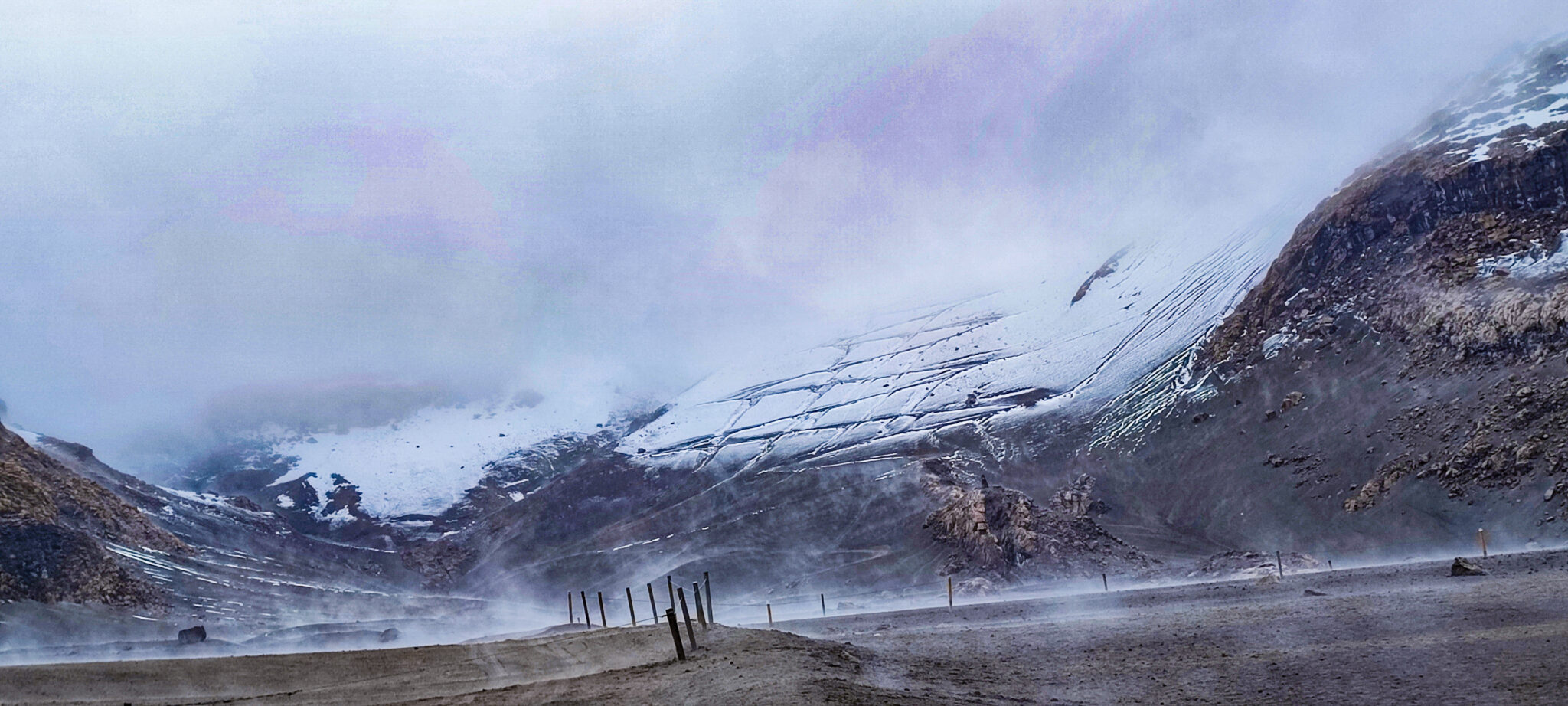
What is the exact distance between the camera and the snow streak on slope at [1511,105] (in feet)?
202

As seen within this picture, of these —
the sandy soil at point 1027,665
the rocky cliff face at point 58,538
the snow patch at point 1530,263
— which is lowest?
the sandy soil at point 1027,665

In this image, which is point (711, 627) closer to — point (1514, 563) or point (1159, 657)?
point (1159, 657)

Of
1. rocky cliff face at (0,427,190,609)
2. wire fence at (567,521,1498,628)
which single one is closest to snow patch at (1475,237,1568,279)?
wire fence at (567,521,1498,628)

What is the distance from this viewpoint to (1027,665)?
16.4 m

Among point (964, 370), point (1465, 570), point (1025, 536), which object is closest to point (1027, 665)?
point (1465, 570)

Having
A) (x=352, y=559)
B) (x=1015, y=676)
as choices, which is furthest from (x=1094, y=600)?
(x=352, y=559)

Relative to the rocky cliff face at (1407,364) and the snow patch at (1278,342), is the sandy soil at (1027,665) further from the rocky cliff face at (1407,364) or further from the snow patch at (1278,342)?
the snow patch at (1278,342)

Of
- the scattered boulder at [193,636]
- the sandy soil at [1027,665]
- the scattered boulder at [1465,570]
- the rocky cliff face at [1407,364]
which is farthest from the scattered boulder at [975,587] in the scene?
the scattered boulder at [193,636]

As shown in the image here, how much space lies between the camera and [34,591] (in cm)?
4612

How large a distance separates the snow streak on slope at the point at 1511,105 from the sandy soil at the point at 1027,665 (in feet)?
161

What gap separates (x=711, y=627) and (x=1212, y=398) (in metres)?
50.6

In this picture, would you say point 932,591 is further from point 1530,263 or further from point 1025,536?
point 1530,263

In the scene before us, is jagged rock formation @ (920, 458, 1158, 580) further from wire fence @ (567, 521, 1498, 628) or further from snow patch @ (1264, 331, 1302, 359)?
snow patch @ (1264, 331, 1302, 359)

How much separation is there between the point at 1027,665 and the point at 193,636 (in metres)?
41.2
